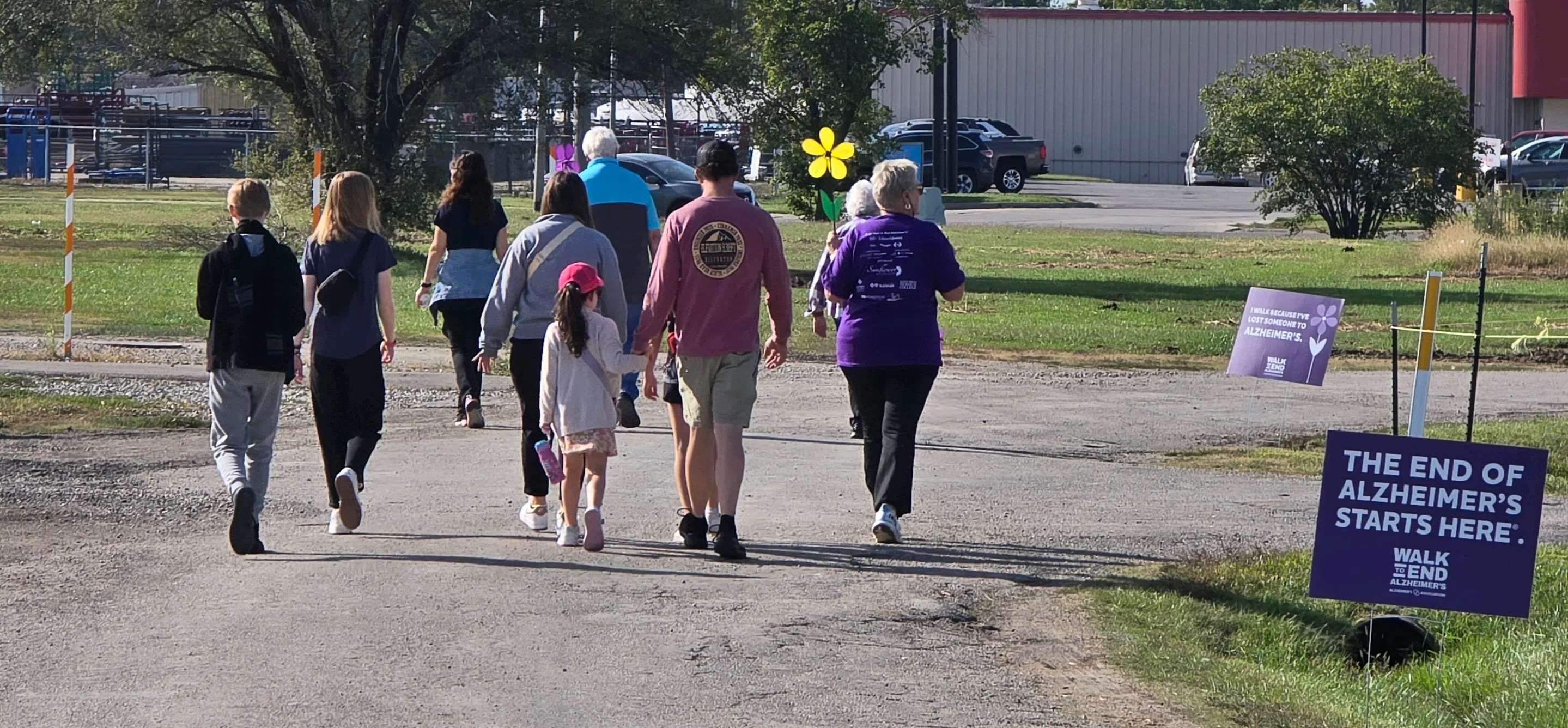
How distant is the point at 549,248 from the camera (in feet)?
25.7

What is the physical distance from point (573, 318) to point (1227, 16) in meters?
56.1

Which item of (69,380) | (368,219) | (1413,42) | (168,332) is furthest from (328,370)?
(1413,42)

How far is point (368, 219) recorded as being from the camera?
8008mm

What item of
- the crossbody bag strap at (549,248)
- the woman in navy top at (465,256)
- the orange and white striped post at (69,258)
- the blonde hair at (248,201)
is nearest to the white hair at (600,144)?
the woman in navy top at (465,256)

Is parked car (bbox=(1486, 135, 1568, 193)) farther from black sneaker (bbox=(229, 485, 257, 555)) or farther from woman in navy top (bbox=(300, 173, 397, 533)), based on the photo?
black sneaker (bbox=(229, 485, 257, 555))

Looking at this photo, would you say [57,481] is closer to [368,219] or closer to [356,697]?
[368,219]

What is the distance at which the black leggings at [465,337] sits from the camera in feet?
35.1

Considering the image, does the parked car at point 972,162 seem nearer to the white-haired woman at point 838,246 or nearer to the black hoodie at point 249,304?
the white-haired woman at point 838,246

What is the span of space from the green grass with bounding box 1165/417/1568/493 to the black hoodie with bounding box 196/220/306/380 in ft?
18.2

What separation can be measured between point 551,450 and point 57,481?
3.12 metres

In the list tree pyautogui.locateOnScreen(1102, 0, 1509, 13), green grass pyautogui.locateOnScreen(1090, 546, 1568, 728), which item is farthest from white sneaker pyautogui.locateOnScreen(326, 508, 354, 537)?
tree pyautogui.locateOnScreen(1102, 0, 1509, 13)

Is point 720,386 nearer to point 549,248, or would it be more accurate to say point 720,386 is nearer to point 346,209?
point 549,248

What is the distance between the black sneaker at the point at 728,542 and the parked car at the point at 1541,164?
3668 cm

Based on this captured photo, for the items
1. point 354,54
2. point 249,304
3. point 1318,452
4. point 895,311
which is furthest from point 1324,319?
point 354,54
